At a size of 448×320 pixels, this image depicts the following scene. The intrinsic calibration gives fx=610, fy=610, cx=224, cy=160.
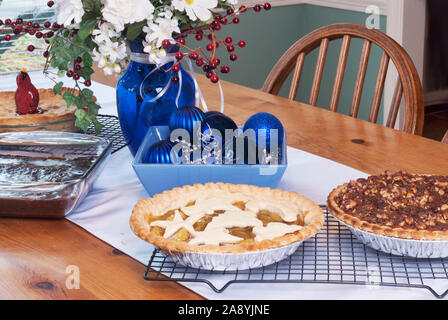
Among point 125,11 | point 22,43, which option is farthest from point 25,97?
point 22,43

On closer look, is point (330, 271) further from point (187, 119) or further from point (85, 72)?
point (85, 72)

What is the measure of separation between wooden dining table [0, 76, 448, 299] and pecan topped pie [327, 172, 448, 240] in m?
0.25

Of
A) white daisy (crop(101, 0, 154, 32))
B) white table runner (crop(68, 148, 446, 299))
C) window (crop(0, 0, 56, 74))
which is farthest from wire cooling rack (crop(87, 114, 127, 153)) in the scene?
window (crop(0, 0, 56, 74))

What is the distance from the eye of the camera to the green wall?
3.43 meters

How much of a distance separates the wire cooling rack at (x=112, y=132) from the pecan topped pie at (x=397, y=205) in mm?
648

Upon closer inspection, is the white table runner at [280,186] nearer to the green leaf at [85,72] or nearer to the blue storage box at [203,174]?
the blue storage box at [203,174]

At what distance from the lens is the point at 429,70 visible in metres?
3.79

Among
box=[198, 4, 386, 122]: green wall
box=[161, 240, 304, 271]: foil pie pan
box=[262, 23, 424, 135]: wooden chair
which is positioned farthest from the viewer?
box=[198, 4, 386, 122]: green wall

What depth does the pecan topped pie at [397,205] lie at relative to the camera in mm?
836

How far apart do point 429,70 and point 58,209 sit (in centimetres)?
321

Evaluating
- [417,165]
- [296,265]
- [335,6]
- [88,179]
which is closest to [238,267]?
[296,265]

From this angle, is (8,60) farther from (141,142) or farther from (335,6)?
(335,6)

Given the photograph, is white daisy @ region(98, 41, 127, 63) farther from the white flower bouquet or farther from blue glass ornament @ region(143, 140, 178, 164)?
blue glass ornament @ region(143, 140, 178, 164)

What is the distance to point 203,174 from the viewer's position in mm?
1103
